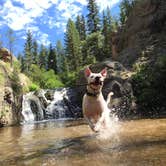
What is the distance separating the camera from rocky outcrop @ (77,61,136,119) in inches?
877

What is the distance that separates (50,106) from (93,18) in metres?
55.4

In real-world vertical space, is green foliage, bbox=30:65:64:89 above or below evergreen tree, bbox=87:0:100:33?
below

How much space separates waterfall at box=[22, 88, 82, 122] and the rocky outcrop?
4653mm

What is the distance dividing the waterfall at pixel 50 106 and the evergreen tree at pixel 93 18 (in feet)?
172

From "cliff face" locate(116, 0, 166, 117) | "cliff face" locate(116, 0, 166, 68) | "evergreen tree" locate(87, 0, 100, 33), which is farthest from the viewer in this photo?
"evergreen tree" locate(87, 0, 100, 33)

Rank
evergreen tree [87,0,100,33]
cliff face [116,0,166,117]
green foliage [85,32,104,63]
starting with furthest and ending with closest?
evergreen tree [87,0,100,33]
green foliage [85,32,104,63]
cliff face [116,0,166,117]

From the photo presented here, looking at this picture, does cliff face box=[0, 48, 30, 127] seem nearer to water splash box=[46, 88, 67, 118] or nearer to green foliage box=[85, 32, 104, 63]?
water splash box=[46, 88, 67, 118]

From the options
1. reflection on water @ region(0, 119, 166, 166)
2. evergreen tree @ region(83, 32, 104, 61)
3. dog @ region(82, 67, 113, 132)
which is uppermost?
evergreen tree @ region(83, 32, 104, 61)

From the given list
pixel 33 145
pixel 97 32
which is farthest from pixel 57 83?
pixel 33 145

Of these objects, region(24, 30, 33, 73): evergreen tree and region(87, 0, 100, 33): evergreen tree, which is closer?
region(87, 0, 100, 33): evergreen tree

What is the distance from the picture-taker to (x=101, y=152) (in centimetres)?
827

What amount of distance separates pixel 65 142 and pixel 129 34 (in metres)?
25.1

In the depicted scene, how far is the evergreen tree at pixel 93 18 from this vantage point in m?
83.5

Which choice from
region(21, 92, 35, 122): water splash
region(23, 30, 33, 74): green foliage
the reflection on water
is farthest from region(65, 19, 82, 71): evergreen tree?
the reflection on water
